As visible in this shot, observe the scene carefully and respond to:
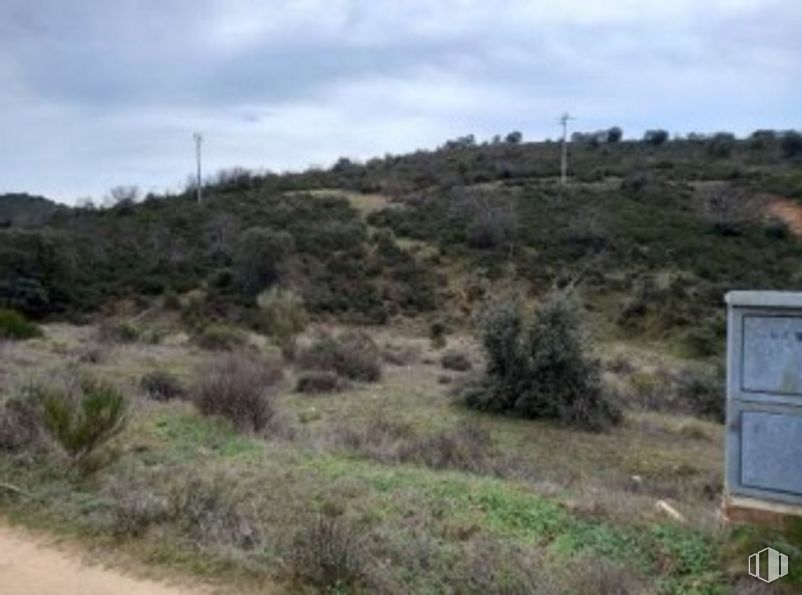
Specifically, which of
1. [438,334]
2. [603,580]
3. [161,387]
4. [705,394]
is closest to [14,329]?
[161,387]

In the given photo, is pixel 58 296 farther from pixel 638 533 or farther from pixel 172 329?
pixel 638 533

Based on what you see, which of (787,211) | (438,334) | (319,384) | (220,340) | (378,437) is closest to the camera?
(378,437)

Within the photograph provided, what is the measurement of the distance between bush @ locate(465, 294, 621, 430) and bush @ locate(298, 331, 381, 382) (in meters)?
3.31

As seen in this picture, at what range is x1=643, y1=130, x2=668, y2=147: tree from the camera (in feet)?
241

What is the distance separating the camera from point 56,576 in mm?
6215

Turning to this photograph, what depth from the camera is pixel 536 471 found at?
11445 mm

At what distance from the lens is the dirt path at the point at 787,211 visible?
50281 mm

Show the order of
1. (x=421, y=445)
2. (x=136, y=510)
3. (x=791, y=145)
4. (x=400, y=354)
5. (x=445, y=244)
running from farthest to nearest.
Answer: (x=791, y=145)
(x=445, y=244)
(x=400, y=354)
(x=421, y=445)
(x=136, y=510)

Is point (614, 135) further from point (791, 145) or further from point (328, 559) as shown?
point (328, 559)

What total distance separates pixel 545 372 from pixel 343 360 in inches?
204

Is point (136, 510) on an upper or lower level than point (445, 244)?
lower

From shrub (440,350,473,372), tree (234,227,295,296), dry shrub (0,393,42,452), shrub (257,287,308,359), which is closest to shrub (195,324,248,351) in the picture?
shrub (257,287,308,359)

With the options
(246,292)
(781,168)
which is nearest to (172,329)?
(246,292)

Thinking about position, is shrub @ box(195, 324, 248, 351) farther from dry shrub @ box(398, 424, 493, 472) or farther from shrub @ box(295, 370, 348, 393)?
dry shrub @ box(398, 424, 493, 472)
